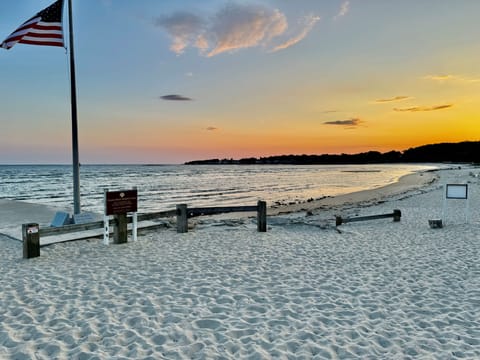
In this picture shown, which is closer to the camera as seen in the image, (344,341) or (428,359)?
(428,359)

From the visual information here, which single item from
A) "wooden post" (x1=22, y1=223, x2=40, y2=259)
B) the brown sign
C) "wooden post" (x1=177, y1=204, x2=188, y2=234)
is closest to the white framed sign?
"wooden post" (x1=177, y1=204, x2=188, y2=234)

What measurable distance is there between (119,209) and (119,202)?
0.19 m

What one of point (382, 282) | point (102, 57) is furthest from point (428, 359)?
point (102, 57)

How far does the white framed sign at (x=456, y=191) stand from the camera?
1185 centimetres

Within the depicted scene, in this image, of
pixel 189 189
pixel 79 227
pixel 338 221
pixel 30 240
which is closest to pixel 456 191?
pixel 338 221

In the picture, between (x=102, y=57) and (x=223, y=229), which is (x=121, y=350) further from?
(x=102, y=57)

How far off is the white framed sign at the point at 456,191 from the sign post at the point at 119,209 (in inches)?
424

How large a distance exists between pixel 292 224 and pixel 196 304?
7875 millimetres

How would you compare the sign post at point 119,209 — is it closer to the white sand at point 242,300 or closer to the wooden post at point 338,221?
the white sand at point 242,300

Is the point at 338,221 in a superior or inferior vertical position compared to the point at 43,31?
inferior

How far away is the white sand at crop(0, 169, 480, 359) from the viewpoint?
3.88 metres

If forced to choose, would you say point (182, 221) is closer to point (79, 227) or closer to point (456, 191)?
point (79, 227)

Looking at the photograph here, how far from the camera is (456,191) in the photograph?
473 inches

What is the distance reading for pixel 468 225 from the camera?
38.7 feet
